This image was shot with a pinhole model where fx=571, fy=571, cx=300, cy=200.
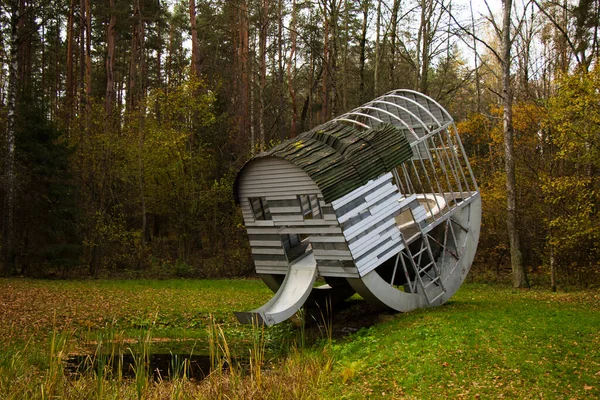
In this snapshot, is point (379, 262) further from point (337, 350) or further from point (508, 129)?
point (508, 129)

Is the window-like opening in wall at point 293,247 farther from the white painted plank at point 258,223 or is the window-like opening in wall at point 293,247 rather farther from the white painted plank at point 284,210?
the white painted plank at point 284,210

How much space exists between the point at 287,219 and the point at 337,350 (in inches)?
102

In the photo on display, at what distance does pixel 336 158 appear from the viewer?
1039 centimetres

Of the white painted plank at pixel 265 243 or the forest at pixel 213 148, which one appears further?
the forest at pixel 213 148

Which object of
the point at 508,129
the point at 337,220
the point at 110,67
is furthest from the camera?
the point at 110,67

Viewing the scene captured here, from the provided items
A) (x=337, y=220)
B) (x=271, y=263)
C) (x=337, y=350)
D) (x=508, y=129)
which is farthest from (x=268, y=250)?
(x=508, y=129)

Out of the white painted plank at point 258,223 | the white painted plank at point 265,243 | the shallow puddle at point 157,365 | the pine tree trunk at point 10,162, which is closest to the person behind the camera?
the shallow puddle at point 157,365

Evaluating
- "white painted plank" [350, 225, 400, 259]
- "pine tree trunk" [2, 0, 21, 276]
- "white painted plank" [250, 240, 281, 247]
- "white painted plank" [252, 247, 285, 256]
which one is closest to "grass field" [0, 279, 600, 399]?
"white painted plank" [350, 225, 400, 259]

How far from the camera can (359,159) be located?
34.7 feet

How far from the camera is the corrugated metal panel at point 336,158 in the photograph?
10.0 m

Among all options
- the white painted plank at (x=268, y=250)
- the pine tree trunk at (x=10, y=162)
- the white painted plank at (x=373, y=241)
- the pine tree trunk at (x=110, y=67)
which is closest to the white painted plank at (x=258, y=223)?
the white painted plank at (x=268, y=250)

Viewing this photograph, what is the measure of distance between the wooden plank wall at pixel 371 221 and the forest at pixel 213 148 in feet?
24.8

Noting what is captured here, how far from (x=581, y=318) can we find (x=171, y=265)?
1721 centimetres

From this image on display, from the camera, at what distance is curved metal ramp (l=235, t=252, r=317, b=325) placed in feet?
31.6
